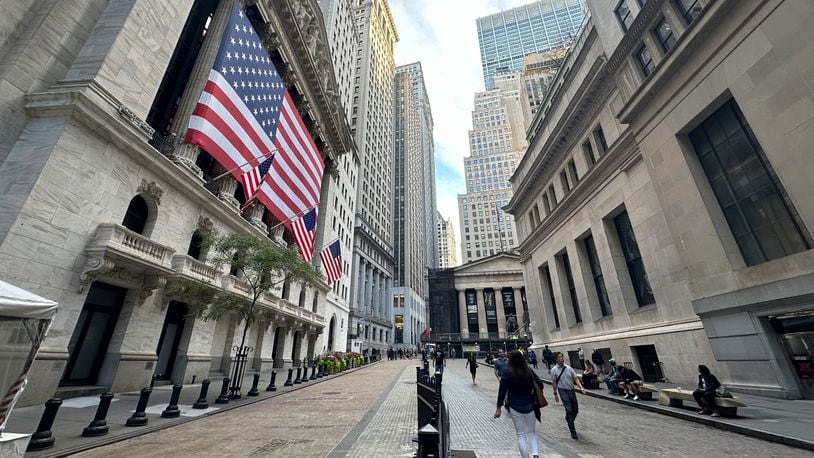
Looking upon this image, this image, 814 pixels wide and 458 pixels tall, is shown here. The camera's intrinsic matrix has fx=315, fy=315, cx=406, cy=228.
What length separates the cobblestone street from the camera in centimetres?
643

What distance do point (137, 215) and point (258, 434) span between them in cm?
1294

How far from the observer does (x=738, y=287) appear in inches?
488

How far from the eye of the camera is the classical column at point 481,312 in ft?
230

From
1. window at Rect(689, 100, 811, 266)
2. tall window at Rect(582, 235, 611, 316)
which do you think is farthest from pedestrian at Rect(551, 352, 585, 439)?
tall window at Rect(582, 235, 611, 316)

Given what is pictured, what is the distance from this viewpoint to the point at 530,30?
187 metres

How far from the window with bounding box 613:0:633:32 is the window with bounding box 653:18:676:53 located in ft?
9.19

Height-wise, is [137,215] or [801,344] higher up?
[137,215]

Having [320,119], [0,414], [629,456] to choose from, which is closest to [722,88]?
[629,456]

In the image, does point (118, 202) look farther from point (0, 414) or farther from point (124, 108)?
point (0, 414)

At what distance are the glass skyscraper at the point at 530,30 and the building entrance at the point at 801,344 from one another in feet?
615

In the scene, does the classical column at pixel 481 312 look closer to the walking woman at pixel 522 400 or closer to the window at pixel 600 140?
the window at pixel 600 140

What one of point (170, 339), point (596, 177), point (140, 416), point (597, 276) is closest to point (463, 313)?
point (597, 276)

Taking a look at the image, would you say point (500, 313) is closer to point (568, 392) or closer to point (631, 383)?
point (631, 383)

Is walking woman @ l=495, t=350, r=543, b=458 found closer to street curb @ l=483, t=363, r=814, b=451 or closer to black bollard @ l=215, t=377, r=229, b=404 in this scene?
street curb @ l=483, t=363, r=814, b=451
